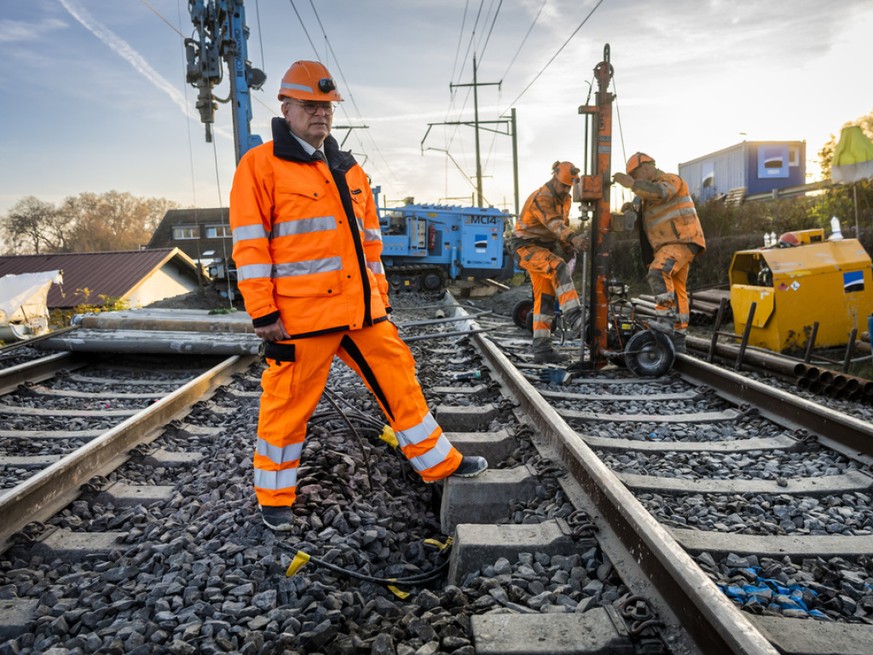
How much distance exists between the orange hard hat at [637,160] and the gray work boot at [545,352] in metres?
2.02

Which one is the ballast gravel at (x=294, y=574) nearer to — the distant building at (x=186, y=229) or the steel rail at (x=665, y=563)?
the steel rail at (x=665, y=563)

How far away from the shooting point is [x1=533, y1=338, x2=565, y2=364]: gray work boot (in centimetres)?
696

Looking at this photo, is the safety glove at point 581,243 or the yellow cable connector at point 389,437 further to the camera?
the safety glove at point 581,243

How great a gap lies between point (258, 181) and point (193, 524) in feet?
5.19

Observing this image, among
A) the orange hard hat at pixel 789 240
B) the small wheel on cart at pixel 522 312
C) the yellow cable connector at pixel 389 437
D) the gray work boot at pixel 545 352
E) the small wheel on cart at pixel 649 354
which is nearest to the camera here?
the yellow cable connector at pixel 389 437

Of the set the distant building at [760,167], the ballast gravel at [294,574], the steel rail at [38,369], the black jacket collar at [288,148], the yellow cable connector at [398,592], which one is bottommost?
the yellow cable connector at [398,592]

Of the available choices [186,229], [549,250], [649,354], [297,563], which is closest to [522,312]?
[549,250]

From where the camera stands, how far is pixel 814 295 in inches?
293

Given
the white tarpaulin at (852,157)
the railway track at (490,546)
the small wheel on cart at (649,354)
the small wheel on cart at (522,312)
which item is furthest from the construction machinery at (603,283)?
the white tarpaulin at (852,157)

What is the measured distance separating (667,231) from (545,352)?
1.79 metres

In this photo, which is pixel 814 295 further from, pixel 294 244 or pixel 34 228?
pixel 34 228

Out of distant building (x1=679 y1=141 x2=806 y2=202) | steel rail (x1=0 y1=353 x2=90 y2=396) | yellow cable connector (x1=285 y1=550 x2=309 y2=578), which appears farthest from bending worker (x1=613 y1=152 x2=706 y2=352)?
distant building (x1=679 y1=141 x2=806 y2=202)

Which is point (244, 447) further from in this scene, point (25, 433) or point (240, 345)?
point (240, 345)

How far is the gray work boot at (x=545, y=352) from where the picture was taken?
22.8ft
